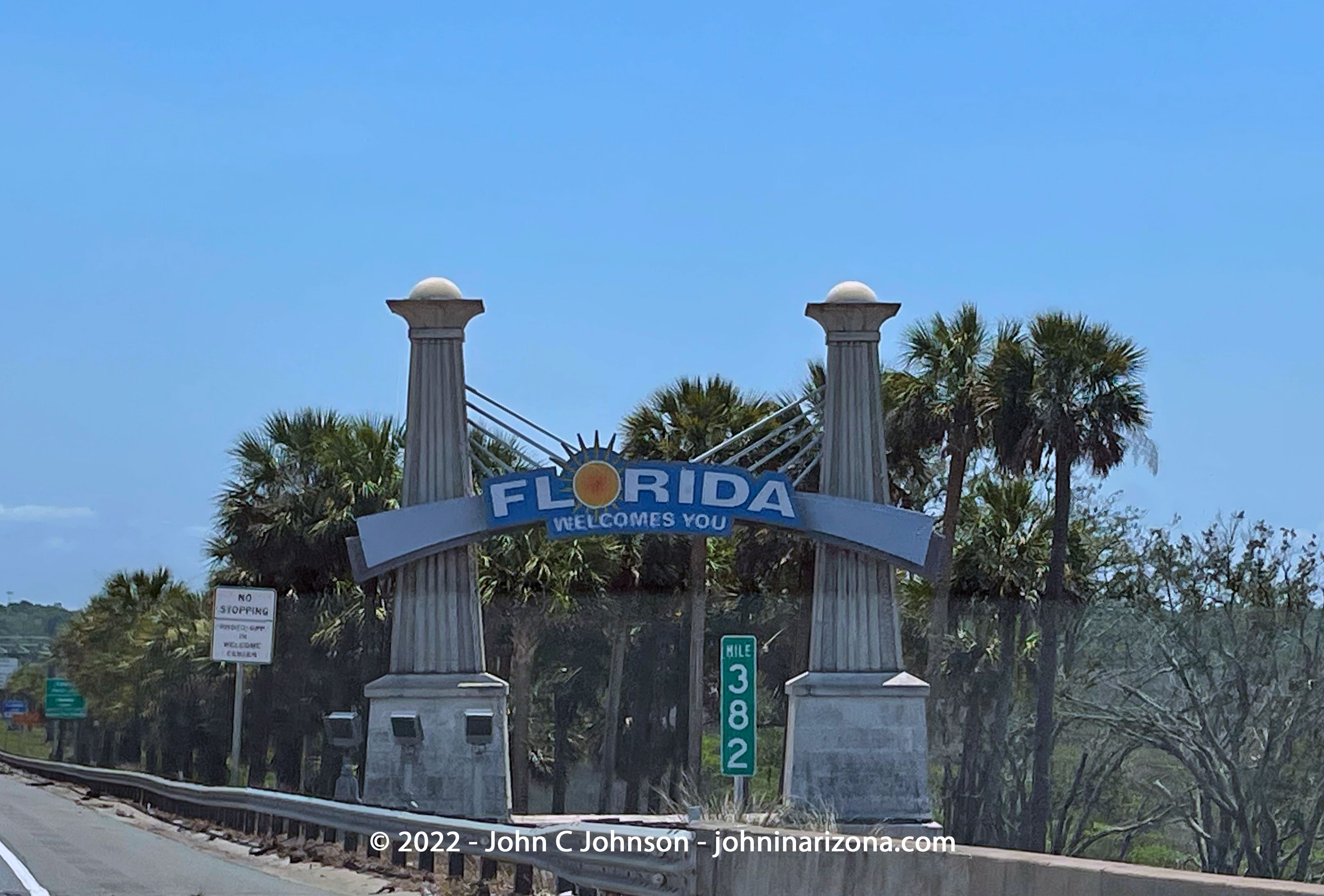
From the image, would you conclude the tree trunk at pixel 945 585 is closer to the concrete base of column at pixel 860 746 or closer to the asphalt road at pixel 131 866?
the concrete base of column at pixel 860 746

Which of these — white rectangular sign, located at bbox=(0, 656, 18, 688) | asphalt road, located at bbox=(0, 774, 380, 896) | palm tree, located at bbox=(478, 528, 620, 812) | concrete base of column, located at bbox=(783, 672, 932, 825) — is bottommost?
asphalt road, located at bbox=(0, 774, 380, 896)

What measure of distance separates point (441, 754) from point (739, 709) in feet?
33.4

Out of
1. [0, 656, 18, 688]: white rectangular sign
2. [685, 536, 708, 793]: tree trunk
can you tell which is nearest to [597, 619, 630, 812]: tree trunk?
[685, 536, 708, 793]: tree trunk

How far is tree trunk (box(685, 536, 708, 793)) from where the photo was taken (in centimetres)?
3766

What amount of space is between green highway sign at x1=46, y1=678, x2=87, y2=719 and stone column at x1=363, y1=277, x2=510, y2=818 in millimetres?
65649

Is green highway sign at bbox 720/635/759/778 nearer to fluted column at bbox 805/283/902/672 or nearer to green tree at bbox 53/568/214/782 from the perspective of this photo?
fluted column at bbox 805/283/902/672

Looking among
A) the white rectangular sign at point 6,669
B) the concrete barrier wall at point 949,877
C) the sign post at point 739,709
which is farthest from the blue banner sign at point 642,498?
the white rectangular sign at point 6,669

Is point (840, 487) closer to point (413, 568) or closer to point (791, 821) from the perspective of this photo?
point (413, 568)

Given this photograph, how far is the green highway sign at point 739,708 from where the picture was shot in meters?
17.8

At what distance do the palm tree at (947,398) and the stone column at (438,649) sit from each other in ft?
42.2

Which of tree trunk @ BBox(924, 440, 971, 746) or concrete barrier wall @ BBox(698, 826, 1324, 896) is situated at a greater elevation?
tree trunk @ BBox(924, 440, 971, 746)

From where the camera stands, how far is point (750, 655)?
1827 cm

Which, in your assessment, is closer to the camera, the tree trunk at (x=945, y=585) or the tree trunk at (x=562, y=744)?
the tree trunk at (x=945, y=585)

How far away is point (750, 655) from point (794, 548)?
20.4 metres
